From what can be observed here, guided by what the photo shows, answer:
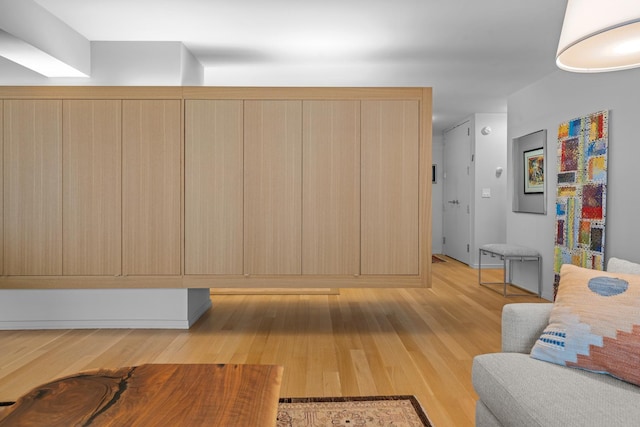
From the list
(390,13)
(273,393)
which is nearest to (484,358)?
(273,393)

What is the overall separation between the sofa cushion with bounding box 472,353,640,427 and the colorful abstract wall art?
286cm

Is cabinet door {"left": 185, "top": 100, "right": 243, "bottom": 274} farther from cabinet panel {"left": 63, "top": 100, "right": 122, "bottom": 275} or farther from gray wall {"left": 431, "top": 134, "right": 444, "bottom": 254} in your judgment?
gray wall {"left": 431, "top": 134, "right": 444, "bottom": 254}

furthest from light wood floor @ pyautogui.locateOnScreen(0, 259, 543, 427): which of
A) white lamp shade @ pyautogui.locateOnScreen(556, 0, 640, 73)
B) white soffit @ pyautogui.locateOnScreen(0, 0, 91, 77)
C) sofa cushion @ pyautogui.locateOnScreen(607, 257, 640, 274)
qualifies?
white soffit @ pyautogui.locateOnScreen(0, 0, 91, 77)

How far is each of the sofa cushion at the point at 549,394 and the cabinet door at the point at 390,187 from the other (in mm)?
2001

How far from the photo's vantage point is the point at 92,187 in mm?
3840

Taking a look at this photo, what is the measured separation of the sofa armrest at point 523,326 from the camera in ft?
6.28

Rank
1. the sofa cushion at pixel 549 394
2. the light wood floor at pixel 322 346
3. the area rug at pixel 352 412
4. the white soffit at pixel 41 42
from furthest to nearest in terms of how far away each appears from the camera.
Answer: the white soffit at pixel 41 42
the light wood floor at pixel 322 346
the area rug at pixel 352 412
the sofa cushion at pixel 549 394

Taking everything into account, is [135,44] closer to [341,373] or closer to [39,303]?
[39,303]

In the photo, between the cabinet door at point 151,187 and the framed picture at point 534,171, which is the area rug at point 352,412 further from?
the framed picture at point 534,171

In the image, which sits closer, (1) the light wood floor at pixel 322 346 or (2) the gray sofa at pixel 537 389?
(2) the gray sofa at pixel 537 389

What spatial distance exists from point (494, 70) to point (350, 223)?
261 cm

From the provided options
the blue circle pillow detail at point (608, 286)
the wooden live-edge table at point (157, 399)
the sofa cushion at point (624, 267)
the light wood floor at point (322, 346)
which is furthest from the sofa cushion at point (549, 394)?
the wooden live-edge table at point (157, 399)

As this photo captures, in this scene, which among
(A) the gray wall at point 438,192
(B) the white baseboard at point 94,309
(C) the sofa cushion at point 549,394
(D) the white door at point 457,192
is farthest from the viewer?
(A) the gray wall at point 438,192

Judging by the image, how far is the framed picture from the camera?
522cm
